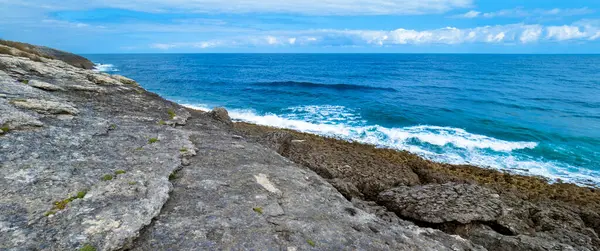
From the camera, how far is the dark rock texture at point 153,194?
883cm

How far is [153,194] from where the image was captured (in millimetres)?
10648

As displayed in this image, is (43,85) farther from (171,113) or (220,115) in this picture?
(220,115)

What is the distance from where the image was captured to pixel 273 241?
31.3ft

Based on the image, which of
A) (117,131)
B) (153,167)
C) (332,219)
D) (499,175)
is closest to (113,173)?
(153,167)

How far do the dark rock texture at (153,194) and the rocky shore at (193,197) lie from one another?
44 mm

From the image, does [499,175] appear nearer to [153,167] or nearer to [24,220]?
[153,167]

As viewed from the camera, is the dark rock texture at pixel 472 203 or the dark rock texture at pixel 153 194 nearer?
the dark rock texture at pixel 153 194

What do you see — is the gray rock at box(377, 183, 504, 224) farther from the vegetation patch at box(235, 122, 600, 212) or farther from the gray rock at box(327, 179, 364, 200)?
the vegetation patch at box(235, 122, 600, 212)

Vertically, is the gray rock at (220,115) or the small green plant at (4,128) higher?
the small green plant at (4,128)

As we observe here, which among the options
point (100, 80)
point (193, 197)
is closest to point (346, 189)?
point (193, 197)

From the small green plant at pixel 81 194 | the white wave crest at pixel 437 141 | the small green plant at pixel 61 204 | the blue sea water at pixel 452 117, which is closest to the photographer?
the small green plant at pixel 61 204

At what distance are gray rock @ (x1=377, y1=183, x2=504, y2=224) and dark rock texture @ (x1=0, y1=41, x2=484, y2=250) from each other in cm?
217

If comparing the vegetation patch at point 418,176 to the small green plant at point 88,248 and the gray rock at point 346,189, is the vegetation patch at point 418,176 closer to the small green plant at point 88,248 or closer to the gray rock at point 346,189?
the gray rock at point 346,189

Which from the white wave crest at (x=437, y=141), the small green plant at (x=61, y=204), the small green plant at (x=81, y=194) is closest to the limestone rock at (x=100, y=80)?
the small green plant at (x=81, y=194)
